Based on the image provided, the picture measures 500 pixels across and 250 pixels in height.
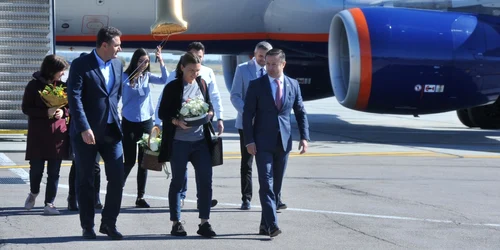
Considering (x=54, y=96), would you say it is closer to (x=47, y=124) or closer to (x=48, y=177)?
(x=47, y=124)

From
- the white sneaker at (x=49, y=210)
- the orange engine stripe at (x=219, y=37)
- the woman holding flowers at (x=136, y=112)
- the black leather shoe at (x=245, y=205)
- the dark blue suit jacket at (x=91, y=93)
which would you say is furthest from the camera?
the orange engine stripe at (x=219, y=37)

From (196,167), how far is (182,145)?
0.21 meters

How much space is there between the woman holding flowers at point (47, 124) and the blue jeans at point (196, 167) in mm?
1519

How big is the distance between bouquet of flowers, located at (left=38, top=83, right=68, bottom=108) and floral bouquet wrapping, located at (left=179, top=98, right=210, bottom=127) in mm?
1558

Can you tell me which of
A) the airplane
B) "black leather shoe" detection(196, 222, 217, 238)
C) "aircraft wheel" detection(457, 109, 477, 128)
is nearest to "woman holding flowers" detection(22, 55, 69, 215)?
"black leather shoe" detection(196, 222, 217, 238)

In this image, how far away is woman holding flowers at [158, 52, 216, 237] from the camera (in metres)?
7.58

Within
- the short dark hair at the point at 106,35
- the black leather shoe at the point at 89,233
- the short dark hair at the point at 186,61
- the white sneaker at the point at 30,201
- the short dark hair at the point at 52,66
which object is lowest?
the white sneaker at the point at 30,201

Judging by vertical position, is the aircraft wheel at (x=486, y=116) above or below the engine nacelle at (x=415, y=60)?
Result: below

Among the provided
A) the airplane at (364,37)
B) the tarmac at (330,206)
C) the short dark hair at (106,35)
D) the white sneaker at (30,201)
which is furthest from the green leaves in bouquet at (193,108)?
the airplane at (364,37)

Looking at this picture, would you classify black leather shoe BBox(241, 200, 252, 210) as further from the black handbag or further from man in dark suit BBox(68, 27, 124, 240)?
man in dark suit BBox(68, 27, 124, 240)

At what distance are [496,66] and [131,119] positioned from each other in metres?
9.32

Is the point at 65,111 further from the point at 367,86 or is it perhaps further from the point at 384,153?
the point at 367,86

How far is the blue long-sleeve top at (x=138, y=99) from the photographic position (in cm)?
916

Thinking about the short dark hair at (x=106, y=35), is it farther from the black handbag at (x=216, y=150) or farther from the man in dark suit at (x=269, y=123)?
the man in dark suit at (x=269, y=123)
